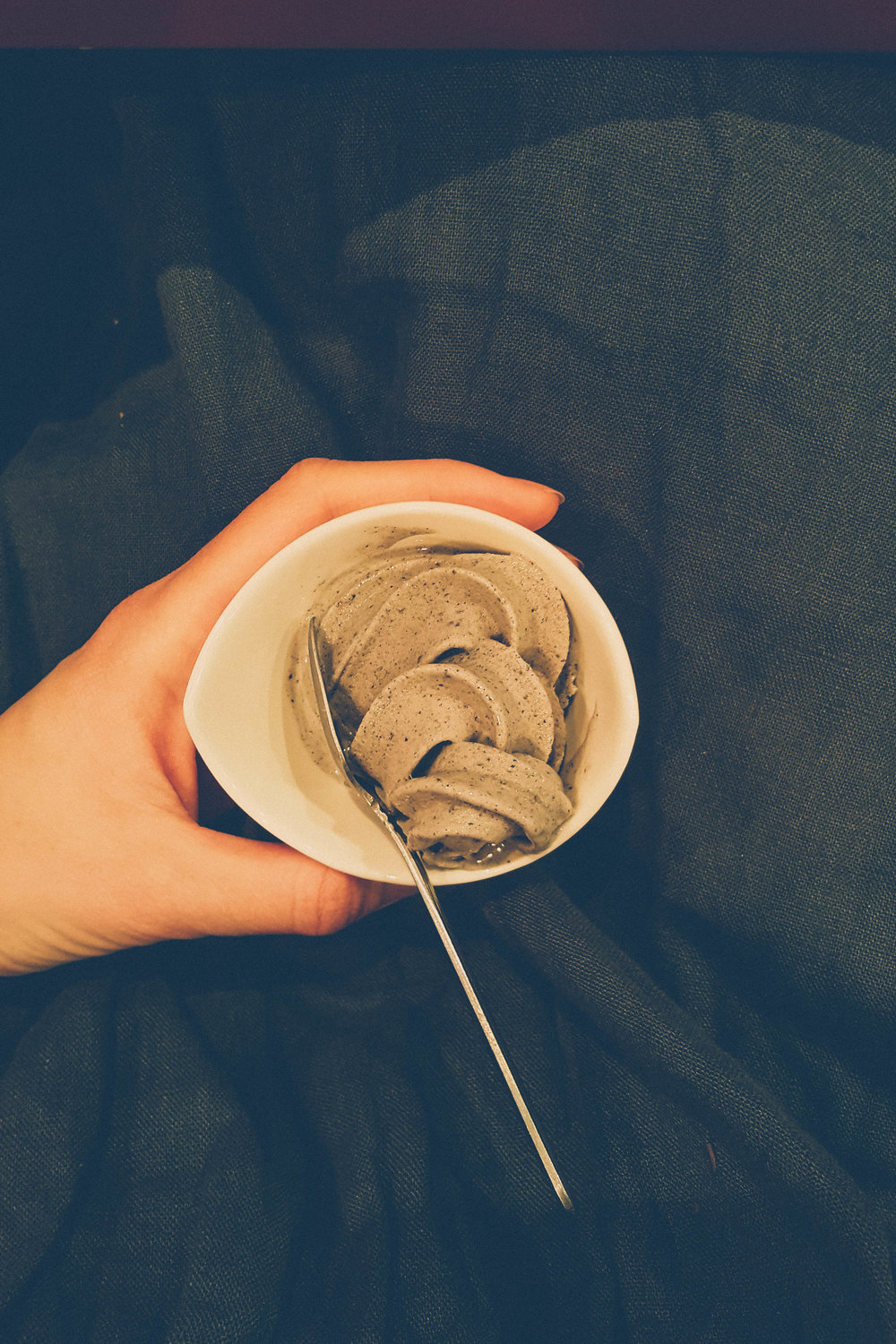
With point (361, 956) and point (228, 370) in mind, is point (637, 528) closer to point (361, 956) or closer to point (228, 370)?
point (228, 370)

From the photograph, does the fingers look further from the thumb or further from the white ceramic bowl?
the thumb

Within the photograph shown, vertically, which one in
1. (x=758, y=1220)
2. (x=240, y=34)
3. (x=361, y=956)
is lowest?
(x=758, y=1220)

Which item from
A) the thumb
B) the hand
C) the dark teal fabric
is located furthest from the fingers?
the thumb

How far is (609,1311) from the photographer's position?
0.92 metres

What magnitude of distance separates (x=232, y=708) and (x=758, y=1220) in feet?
3.09

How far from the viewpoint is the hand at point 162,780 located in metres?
0.94

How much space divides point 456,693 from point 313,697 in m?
0.18

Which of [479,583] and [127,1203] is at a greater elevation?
[479,583]

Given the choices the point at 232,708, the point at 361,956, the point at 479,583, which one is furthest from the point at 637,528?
the point at 361,956

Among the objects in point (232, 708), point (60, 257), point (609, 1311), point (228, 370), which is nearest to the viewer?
point (232, 708)

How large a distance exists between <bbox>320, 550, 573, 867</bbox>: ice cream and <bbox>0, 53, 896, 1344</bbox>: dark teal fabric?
279 mm

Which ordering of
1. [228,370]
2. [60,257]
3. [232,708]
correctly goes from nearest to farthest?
1. [232,708]
2. [228,370]
3. [60,257]

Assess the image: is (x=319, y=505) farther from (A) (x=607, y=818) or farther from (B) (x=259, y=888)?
(A) (x=607, y=818)

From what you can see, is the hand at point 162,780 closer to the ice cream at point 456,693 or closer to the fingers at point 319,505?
the fingers at point 319,505
